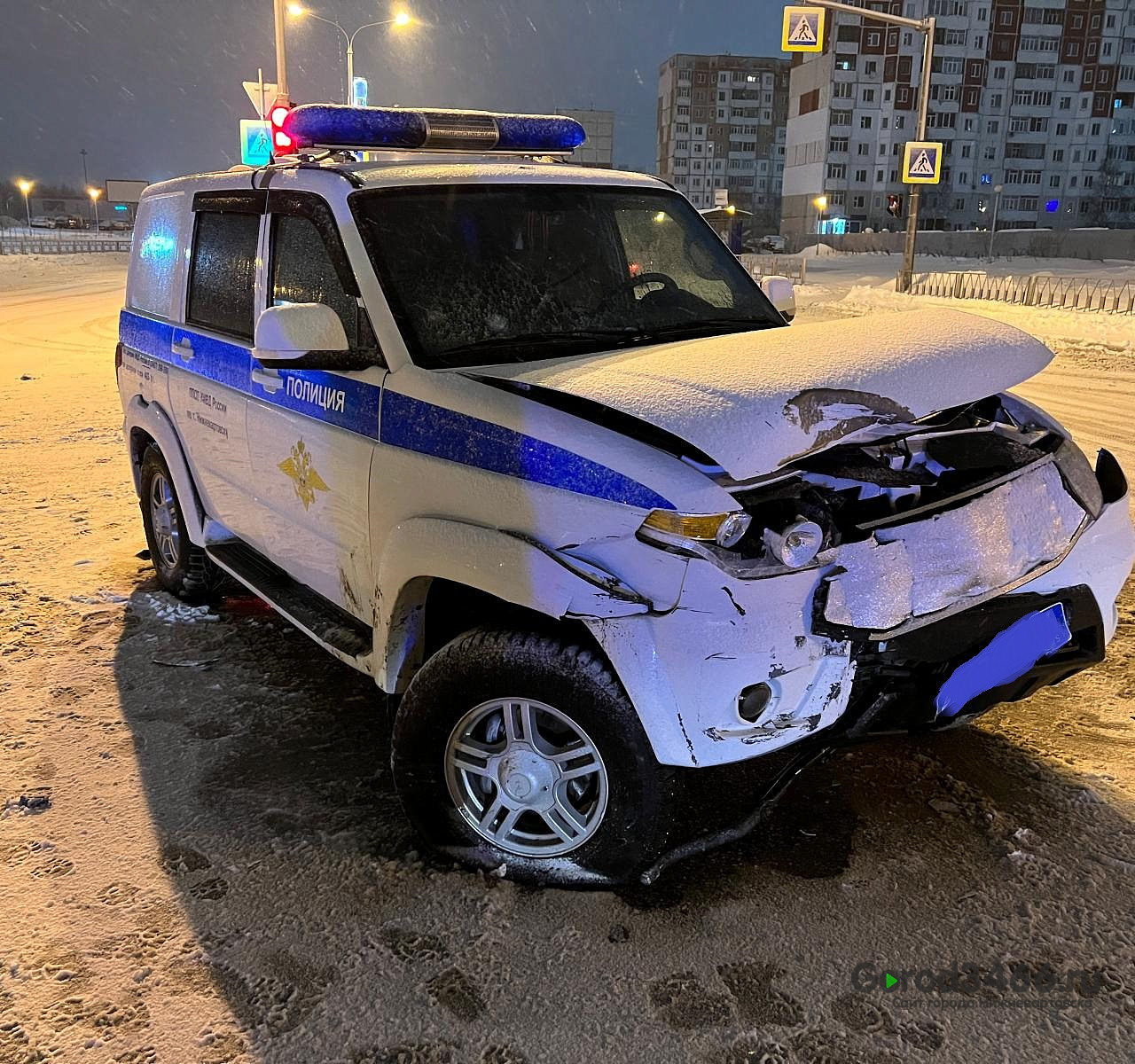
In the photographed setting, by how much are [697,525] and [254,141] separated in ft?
64.5

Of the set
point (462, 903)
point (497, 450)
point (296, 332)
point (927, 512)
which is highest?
point (296, 332)

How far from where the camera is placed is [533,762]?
9.04ft

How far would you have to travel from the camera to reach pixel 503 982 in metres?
2.54

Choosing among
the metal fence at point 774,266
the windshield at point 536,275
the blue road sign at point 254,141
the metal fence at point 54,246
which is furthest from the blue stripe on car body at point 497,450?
the metal fence at point 54,246

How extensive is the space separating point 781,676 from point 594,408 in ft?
2.77

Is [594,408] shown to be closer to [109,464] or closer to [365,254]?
[365,254]

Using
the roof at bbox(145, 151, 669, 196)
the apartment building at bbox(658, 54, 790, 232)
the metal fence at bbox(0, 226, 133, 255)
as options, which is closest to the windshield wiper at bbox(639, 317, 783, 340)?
the roof at bbox(145, 151, 669, 196)

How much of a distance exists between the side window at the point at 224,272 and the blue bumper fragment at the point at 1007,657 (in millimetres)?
2915

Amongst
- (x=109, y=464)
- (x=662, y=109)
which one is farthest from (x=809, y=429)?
(x=662, y=109)

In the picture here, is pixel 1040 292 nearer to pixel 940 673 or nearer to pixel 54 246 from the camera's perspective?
pixel 940 673

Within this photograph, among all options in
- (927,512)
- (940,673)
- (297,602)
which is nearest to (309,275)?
(297,602)

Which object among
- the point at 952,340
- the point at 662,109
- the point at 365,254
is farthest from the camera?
the point at 662,109

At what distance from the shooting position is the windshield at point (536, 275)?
128 inches

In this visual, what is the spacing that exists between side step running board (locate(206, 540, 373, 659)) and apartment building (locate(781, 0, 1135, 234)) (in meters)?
86.5
